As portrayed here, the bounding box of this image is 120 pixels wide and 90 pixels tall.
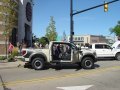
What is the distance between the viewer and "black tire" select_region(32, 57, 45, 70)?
64.1 feet

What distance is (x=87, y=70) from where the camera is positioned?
64.1ft

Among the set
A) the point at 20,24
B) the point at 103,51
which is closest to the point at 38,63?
the point at 103,51

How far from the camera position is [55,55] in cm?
1992

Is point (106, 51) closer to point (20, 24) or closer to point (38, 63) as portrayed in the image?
point (38, 63)

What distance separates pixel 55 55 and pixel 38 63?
1225mm

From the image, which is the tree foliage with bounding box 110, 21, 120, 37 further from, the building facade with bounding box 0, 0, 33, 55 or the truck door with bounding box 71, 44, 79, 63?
the truck door with bounding box 71, 44, 79, 63

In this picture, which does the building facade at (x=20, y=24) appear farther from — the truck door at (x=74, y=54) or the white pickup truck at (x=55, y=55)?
the truck door at (x=74, y=54)

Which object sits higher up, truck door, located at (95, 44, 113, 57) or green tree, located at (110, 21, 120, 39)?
green tree, located at (110, 21, 120, 39)

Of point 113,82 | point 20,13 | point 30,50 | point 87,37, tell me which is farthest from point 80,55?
point 87,37

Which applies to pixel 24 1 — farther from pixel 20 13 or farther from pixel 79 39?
pixel 79 39

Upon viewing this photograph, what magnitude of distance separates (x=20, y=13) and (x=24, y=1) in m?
2.35

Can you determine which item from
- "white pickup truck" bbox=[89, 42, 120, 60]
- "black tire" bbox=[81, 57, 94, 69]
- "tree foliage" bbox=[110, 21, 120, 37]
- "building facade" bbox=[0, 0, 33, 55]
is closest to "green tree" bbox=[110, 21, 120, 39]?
"tree foliage" bbox=[110, 21, 120, 37]

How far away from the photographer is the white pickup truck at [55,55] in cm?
1956

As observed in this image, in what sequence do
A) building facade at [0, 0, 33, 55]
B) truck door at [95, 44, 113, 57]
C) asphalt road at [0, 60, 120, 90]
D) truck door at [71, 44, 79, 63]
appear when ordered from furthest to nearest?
building facade at [0, 0, 33, 55] < truck door at [95, 44, 113, 57] < truck door at [71, 44, 79, 63] < asphalt road at [0, 60, 120, 90]
